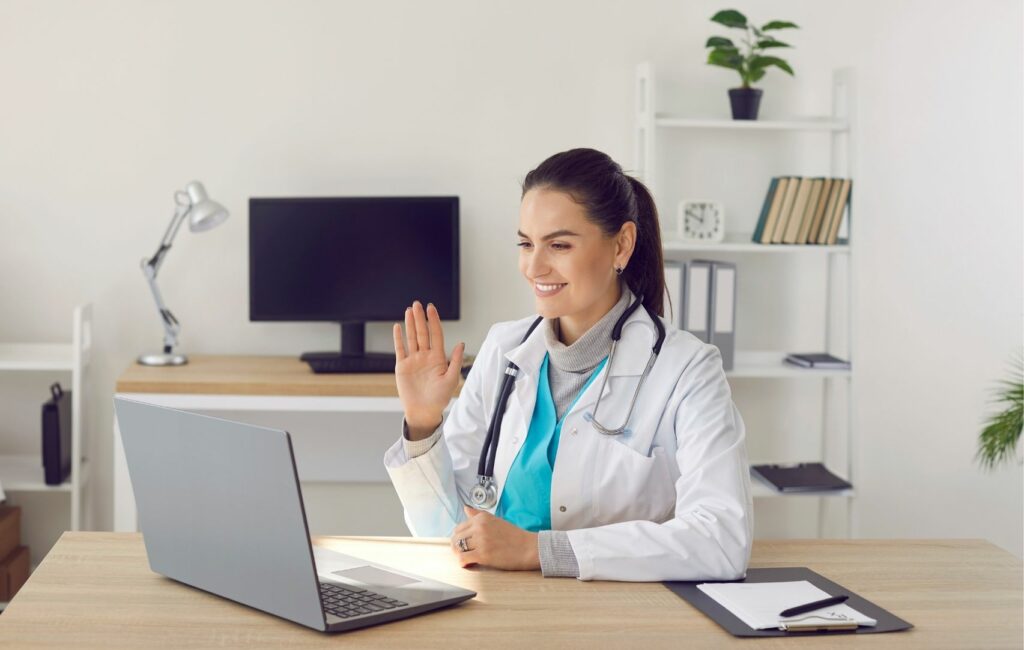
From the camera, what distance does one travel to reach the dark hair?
1988 mm

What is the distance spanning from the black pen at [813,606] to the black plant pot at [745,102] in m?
2.30

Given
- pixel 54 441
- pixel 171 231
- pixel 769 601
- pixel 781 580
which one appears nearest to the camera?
pixel 769 601

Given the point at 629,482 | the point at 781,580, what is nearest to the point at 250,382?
the point at 629,482

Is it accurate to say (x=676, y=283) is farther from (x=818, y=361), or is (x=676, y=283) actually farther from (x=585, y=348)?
(x=585, y=348)

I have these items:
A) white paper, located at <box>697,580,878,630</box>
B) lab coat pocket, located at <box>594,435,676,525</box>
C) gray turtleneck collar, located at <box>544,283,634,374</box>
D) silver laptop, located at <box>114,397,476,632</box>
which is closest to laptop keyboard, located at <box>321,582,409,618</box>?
silver laptop, located at <box>114,397,476,632</box>

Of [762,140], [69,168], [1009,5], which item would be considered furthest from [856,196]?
[69,168]

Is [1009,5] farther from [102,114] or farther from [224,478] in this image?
[224,478]

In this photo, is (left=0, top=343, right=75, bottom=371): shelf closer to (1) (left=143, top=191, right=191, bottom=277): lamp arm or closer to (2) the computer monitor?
(1) (left=143, top=191, right=191, bottom=277): lamp arm

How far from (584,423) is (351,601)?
1.98 ft

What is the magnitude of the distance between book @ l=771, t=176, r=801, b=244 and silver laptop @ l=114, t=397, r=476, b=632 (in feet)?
7.50

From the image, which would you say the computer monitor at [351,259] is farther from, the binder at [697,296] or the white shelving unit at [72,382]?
the binder at [697,296]

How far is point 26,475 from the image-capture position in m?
3.41

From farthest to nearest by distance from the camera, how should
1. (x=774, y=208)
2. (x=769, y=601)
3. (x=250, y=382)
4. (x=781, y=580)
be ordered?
(x=774, y=208), (x=250, y=382), (x=781, y=580), (x=769, y=601)

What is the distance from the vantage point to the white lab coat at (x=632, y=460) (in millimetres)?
1601
